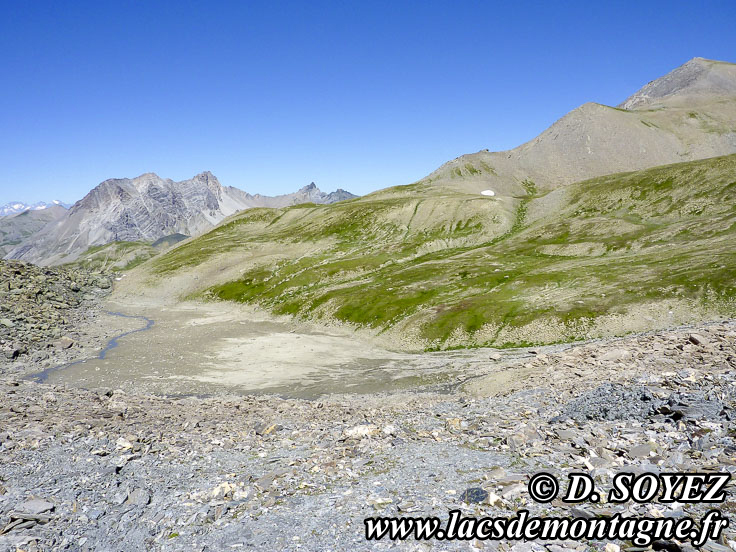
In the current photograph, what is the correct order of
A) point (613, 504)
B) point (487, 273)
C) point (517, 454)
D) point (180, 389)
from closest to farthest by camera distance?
point (613, 504) → point (517, 454) → point (180, 389) → point (487, 273)

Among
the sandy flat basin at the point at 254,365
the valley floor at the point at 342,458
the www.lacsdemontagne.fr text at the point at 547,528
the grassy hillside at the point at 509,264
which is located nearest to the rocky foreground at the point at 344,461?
the valley floor at the point at 342,458

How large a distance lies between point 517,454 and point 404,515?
25.7 ft

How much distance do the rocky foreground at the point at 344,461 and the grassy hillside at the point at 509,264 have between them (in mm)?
39778

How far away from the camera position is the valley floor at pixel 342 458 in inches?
627

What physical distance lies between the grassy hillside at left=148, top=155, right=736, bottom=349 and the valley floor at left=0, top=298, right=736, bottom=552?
125 feet

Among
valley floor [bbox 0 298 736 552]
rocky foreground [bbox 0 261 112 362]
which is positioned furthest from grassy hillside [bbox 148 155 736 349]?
rocky foreground [bbox 0 261 112 362]

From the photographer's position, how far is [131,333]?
94.6 meters

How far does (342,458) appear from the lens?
22672 millimetres

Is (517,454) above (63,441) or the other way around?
the other way around

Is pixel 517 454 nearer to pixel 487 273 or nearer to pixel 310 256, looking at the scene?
pixel 487 273

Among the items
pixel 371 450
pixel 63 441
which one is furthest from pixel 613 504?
pixel 63 441

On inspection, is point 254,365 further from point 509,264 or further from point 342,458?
point 509,264

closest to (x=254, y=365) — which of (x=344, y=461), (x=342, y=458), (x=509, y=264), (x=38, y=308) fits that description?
(x=342, y=458)

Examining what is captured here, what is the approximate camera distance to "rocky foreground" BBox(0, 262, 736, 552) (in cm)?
1584
